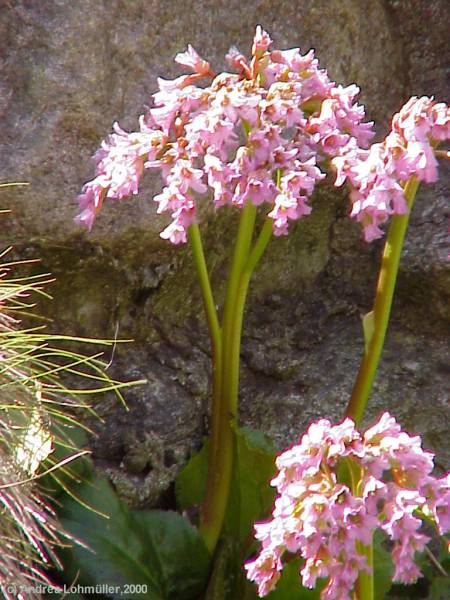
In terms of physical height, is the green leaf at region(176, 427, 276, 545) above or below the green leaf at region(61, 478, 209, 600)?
above

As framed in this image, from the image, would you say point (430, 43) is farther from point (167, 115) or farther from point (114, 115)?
point (167, 115)

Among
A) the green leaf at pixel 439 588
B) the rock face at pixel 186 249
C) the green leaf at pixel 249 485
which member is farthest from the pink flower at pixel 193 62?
the green leaf at pixel 439 588

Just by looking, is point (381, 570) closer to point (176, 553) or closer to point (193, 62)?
point (176, 553)

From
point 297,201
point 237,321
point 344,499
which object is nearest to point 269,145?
point 297,201

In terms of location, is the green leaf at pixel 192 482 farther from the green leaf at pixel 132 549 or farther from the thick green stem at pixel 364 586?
the thick green stem at pixel 364 586

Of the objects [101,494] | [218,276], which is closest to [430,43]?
[218,276]

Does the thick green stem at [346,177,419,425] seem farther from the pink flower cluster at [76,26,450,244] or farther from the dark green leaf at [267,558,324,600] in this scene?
the dark green leaf at [267,558,324,600]

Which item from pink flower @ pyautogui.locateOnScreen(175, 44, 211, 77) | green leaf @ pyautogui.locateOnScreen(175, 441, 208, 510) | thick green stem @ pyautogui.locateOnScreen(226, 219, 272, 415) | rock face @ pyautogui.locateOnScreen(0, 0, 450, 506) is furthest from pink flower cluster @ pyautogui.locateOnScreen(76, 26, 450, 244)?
green leaf @ pyautogui.locateOnScreen(175, 441, 208, 510)
